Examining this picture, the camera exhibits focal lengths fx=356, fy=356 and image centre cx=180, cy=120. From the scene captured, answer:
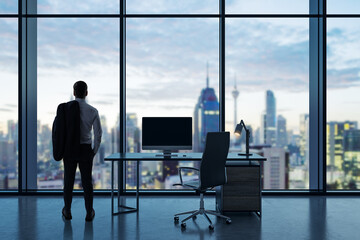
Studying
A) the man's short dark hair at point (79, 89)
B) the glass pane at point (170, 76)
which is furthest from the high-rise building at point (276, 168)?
the man's short dark hair at point (79, 89)

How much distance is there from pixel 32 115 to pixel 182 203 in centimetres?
286

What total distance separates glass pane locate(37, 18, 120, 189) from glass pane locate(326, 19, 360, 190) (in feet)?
11.5

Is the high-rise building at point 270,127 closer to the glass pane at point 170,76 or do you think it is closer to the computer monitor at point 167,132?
the glass pane at point 170,76

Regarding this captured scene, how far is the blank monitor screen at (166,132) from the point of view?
4938 mm

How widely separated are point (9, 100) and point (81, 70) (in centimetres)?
129

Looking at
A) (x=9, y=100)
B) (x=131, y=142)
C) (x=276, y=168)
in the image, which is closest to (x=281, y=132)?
(x=276, y=168)

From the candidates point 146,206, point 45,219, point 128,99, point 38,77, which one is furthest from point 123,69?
point 45,219

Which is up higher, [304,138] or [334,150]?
[304,138]

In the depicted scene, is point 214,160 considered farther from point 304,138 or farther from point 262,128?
point 304,138

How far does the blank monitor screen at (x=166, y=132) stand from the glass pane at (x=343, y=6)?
3.04 meters

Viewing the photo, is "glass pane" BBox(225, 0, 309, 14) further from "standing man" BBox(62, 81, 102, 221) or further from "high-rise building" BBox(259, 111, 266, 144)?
"standing man" BBox(62, 81, 102, 221)

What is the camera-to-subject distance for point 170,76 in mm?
5664

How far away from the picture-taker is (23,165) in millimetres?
5859

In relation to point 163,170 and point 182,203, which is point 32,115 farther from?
point 182,203
